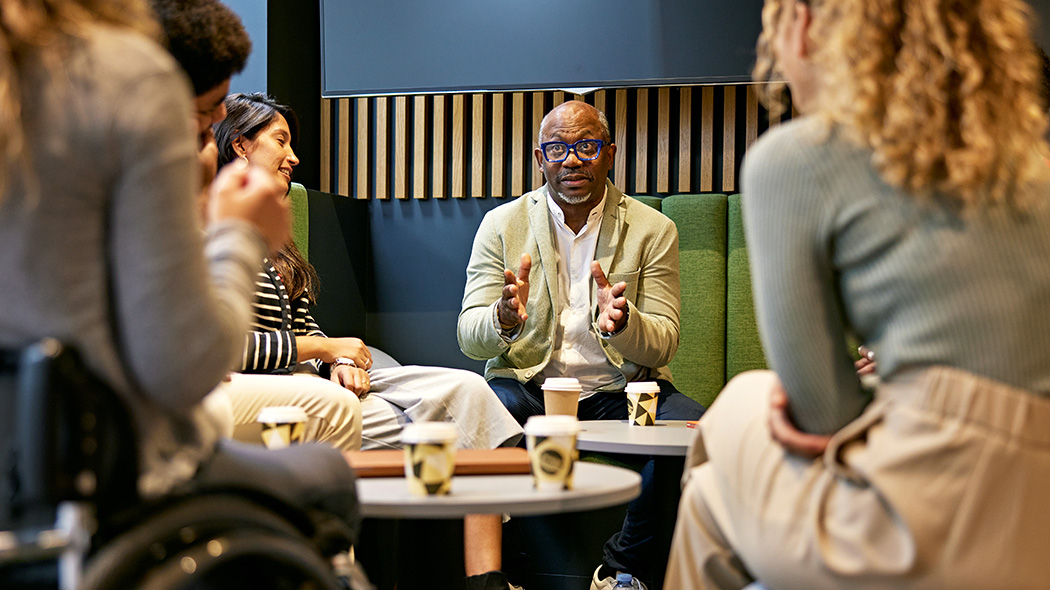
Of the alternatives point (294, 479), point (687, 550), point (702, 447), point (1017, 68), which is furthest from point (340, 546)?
point (1017, 68)

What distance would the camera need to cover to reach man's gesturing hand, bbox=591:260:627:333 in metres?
3.18

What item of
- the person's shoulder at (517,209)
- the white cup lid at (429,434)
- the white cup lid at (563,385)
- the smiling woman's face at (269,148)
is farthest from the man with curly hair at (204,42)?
the person's shoulder at (517,209)

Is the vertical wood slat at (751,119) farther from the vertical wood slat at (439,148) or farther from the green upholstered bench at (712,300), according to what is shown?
the vertical wood slat at (439,148)

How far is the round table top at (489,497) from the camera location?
1.47m

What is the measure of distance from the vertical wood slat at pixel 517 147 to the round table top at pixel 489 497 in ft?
9.82

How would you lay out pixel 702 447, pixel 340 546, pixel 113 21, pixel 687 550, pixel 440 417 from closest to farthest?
pixel 113 21, pixel 340 546, pixel 687 550, pixel 702 447, pixel 440 417

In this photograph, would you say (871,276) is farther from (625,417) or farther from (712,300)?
(712,300)

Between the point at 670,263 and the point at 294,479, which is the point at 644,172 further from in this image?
the point at 294,479

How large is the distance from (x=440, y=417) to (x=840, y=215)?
79.2 inches

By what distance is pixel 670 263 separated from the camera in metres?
3.71

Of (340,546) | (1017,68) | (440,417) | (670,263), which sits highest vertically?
(1017,68)

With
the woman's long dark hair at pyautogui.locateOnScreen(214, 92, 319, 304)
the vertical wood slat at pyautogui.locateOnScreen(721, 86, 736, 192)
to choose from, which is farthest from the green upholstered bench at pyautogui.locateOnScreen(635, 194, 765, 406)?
the woman's long dark hair at pyautogui.locateOnScreen(214, 92, 319, 304)

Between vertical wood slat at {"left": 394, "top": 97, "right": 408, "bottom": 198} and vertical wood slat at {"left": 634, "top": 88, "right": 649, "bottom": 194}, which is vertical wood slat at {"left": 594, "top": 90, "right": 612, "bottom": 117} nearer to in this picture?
vertical wood slat at {"left": 634, "top": 88, "right": 649, "bottom": 194}

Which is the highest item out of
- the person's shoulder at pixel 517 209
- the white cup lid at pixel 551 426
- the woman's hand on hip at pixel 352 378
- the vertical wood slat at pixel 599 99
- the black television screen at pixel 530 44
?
the black television screen at pixel 530 44
